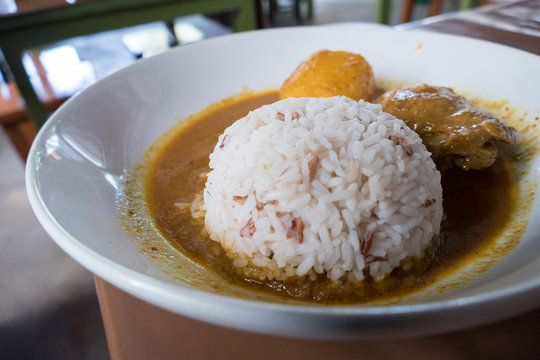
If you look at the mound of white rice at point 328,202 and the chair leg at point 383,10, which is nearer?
the mound of white rice at point 328,202

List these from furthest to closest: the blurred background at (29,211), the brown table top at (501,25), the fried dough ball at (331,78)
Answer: the blurred background at (29,211), the brown table top at (501,25), the fried dough ball at (331,78)

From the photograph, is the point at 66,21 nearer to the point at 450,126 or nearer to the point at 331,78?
the point at 331,78

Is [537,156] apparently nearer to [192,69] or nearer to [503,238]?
[503,238]

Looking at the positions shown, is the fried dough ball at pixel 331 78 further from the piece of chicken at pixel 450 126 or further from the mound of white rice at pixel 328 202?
the mound of white rice at pixel 328 202

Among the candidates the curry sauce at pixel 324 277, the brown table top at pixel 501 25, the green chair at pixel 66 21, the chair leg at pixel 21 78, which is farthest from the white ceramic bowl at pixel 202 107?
the chair leg at pixel 21 78

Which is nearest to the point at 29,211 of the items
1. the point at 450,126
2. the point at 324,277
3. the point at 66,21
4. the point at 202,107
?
the point at 66,21

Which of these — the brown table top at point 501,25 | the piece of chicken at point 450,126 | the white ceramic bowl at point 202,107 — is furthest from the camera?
the brown table top at point 501,25
